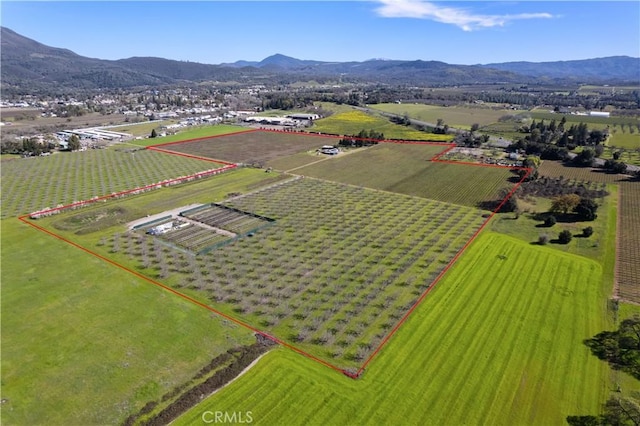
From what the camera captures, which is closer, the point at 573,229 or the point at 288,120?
the point at 573,229

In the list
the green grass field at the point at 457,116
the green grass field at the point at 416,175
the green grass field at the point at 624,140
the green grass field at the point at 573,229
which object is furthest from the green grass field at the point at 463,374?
the green grass field at the point at 457,116

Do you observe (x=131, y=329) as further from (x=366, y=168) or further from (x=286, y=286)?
(x=366, y=168)

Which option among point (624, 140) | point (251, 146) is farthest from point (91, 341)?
point (624, 140)

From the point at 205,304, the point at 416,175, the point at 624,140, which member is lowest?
the point at 205,304

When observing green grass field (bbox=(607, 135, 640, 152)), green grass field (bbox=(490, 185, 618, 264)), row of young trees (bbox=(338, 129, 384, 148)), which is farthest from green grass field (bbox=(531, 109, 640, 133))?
green grass field (bbox=(490, 185, 618, 264))

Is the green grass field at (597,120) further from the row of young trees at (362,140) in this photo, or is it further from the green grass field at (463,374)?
the green grass field at (463,374)

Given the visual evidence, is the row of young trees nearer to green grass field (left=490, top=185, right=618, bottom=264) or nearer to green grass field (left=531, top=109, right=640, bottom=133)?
green grass field (left=490, top=185, right=618, bottom=264)

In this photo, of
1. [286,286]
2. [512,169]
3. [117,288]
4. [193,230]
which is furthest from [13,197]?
[512,169]

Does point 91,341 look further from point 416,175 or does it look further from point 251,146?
point 251,146
